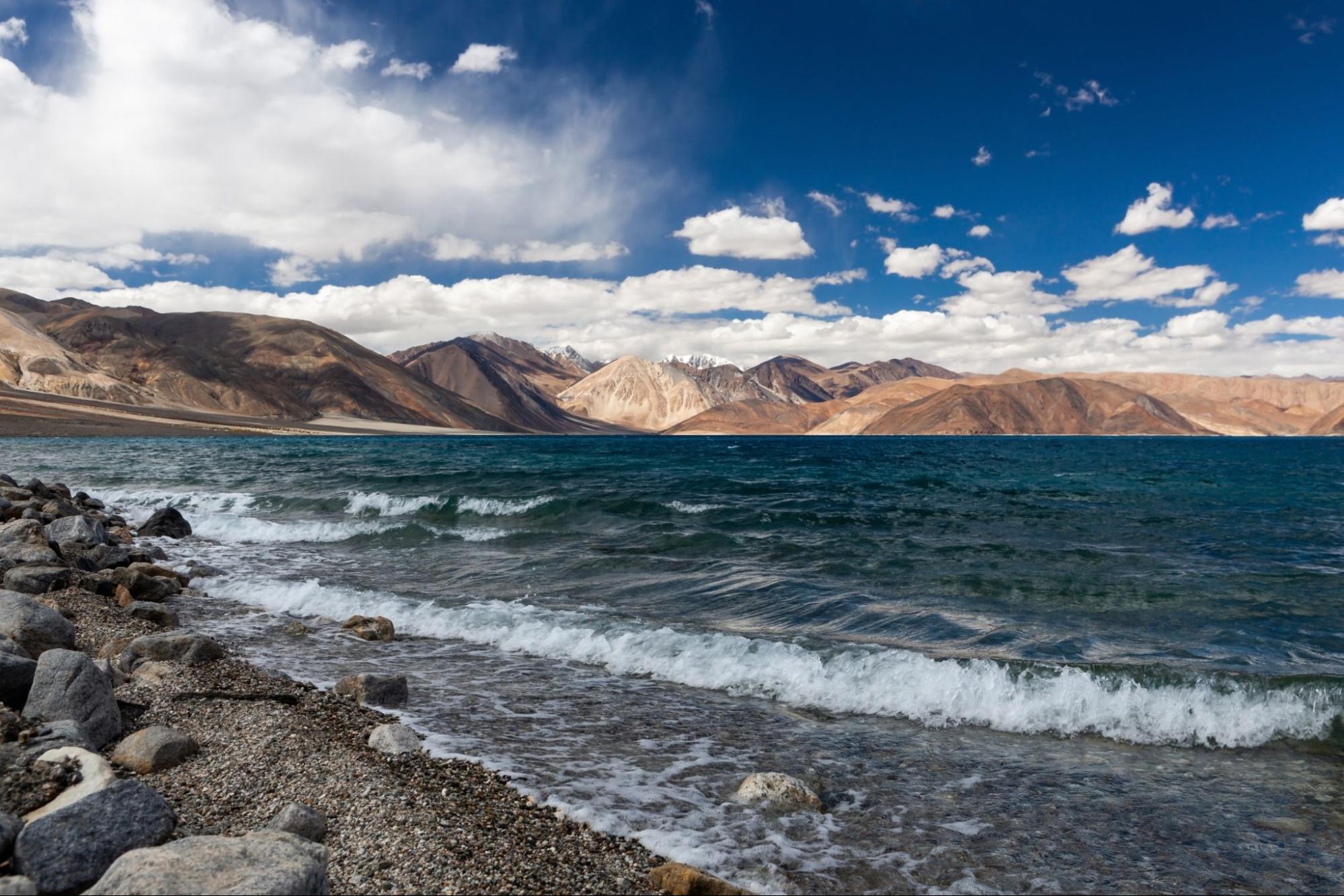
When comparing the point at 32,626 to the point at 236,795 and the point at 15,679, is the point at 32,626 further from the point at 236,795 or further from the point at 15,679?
the point at 236,795

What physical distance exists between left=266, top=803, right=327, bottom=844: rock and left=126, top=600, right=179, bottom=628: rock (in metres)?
8.36

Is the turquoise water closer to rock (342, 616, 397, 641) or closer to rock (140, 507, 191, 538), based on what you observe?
rock (342, 616, 397, 641)

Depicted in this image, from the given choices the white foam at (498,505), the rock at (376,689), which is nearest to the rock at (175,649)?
the rock at (376,689)

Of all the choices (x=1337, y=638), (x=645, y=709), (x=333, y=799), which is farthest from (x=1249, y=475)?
(x=333, y=799)

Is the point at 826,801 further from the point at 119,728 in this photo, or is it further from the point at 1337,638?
the point at 1337,638

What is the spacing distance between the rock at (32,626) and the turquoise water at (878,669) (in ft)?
8.07

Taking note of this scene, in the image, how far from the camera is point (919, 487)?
1500 inches

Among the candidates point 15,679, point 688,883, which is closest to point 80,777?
point 15,679

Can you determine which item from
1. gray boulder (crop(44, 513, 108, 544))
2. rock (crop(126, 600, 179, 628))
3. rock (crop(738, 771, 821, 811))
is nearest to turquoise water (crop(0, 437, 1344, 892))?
rock (crop(738, 771, 821, 811))

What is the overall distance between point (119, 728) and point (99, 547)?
43.1ft

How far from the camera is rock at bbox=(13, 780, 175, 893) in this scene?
3943 millimetres

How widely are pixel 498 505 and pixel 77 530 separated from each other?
498 inches

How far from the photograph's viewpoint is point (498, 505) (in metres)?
27.8

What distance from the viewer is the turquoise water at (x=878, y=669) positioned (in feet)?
18.8
